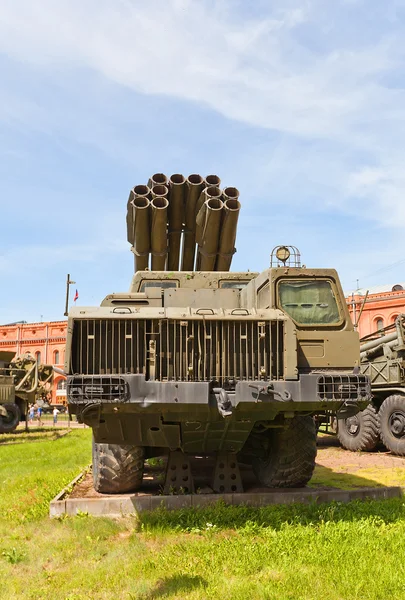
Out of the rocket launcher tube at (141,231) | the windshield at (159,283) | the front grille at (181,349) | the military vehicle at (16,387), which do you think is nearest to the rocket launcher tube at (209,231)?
the rocket launcher tube at (141,231)

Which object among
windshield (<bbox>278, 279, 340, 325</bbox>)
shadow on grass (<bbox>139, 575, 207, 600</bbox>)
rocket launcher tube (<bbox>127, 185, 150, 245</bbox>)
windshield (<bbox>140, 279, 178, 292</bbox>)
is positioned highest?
rocket launcher tube (<bbox>127, 185, 150, 245</bbox>)

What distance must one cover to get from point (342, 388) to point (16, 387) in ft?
45.3

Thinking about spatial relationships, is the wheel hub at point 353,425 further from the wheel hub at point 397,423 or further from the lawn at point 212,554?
the lawn at point 212,554

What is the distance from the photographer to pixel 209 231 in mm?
7777

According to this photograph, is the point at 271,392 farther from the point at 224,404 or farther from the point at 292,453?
the point at 292,453

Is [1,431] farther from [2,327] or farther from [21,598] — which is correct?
[2,327]

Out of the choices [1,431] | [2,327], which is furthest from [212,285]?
[2,327]

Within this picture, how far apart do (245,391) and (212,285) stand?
2362 millimetres

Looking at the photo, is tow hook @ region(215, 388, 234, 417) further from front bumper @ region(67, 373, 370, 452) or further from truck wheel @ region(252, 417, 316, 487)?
truck wheel @ region(252, 417, 316, 487)

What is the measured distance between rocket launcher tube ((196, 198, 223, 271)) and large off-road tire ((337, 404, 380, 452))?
4187 mm

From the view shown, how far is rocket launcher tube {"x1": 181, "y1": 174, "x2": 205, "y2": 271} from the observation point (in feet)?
26.2

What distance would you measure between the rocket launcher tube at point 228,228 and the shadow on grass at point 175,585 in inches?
192

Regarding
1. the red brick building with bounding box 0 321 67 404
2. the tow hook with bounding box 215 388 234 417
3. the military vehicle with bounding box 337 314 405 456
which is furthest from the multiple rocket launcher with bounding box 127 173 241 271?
the red brick building with bounding box 0 321 67 404

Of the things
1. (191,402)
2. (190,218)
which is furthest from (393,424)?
(191,402)
